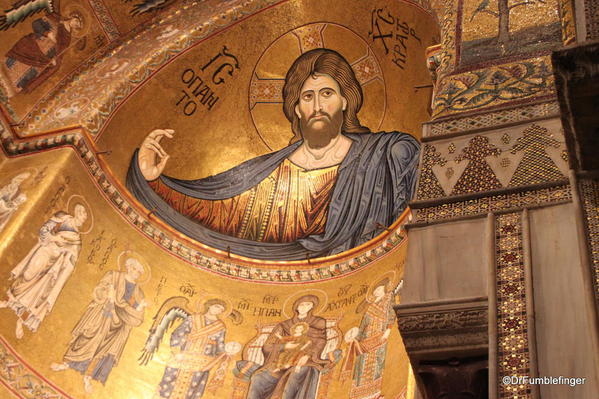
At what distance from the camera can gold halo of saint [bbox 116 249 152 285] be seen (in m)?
8.79

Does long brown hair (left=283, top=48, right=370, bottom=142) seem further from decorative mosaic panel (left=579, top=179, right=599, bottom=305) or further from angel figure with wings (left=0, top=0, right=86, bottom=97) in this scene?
decorative mosaic panel (left=579, top=179, right=599, bottom=305)

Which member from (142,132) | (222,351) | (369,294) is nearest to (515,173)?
(369,294)

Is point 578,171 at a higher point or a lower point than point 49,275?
lower

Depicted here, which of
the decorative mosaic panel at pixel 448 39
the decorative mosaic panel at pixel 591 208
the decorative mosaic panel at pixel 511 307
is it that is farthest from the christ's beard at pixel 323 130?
the decorative mosaic panel at pixel 591 208

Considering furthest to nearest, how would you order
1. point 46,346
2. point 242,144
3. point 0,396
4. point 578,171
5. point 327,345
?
point 242,144 → point 327,345 → point 46,346 → point 0,396 → point 578,171

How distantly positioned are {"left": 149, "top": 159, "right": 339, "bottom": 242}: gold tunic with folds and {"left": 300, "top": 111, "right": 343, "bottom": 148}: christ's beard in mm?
403

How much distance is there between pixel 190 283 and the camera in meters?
9.06

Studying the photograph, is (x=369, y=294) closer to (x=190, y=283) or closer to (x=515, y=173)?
(x=190, y=283)

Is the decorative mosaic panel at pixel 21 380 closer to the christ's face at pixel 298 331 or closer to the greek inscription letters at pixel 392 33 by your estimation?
the christ's face at pixel 298 331

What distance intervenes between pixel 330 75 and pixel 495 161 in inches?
247

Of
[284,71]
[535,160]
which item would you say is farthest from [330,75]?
[535,160]

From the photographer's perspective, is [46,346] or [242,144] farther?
[242,144]

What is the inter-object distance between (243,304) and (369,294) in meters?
1.52

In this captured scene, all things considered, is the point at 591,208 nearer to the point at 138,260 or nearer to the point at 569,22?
the point at 569,22
